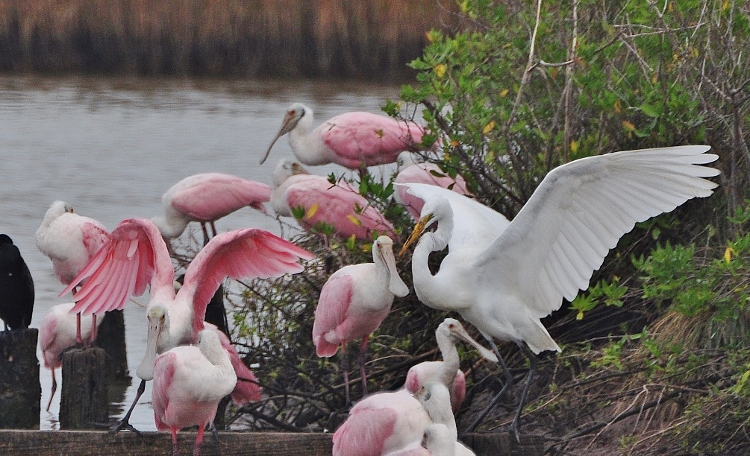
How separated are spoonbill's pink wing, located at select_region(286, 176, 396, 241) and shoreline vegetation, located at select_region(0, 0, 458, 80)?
29.2ft

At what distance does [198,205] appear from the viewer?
8.14 meters

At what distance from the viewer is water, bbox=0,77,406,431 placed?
11.6 metres

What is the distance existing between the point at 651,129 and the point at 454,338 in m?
1.35

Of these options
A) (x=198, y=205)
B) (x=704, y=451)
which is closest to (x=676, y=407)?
(x=704, y=451)

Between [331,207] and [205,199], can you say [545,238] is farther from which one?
[205,199]

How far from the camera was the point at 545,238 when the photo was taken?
5.11m

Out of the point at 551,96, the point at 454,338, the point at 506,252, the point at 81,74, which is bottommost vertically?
the point at 81,74

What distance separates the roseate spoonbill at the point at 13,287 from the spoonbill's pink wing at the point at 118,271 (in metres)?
0.50

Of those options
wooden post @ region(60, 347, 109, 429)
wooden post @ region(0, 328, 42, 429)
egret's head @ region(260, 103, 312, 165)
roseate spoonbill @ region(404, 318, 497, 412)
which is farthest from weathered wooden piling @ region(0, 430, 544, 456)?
egret's head @ region(260, 103, 312, 165)

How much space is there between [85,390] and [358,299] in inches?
45.4

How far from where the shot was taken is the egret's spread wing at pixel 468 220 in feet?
18.0

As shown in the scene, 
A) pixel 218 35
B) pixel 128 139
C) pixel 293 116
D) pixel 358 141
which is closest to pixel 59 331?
pixel 358 141

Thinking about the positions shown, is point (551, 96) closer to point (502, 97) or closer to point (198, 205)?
point (502, 97)

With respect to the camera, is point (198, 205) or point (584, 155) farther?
point (198, 205)
